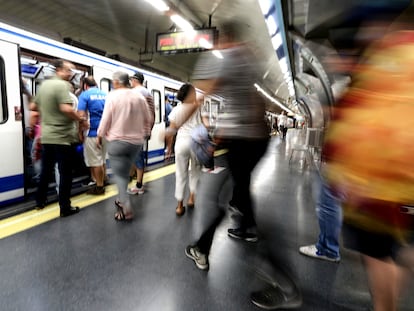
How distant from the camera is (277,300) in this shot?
1.63 meters

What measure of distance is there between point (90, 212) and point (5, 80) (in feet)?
5.89

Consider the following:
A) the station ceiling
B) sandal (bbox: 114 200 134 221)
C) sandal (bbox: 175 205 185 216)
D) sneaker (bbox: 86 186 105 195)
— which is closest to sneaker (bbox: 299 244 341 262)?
sandal (bbox: 175 205 185 216)

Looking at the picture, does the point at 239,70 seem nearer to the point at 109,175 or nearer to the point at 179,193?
the point at 179,193

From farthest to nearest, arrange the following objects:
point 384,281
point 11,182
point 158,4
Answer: point 158,4 → point 11,182 → point 384,281

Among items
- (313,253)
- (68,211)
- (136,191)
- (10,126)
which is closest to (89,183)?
(136,191)

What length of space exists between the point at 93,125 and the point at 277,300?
3146 mm

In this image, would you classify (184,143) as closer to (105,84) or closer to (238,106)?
(238,106)

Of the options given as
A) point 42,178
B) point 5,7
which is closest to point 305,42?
point 42,178

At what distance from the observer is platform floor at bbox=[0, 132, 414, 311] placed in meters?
1.65

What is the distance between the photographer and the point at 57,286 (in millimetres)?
1769

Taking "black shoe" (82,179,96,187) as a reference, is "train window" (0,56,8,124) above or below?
above

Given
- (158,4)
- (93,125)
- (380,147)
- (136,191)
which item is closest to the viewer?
(380,147)

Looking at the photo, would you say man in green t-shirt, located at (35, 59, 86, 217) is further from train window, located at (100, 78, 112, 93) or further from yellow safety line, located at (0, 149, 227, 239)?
train window, located at (100, 78, 112, 93)

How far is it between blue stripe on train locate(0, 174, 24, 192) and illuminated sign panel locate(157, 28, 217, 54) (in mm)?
4747
